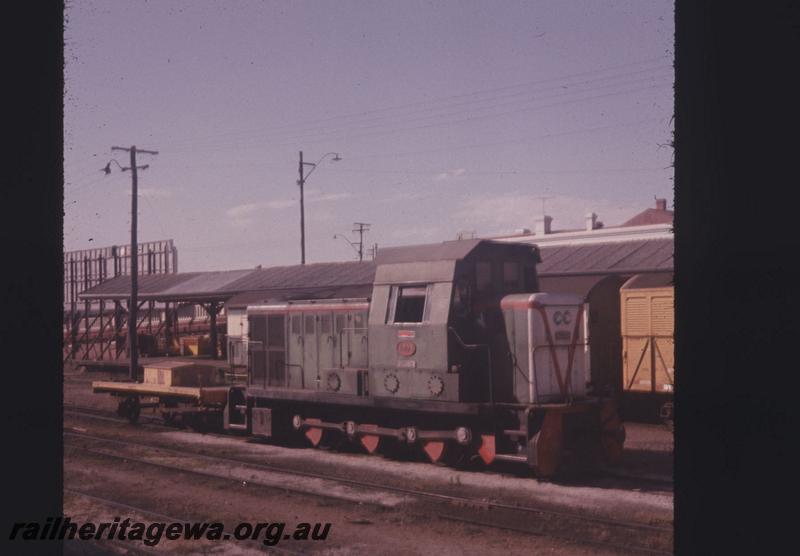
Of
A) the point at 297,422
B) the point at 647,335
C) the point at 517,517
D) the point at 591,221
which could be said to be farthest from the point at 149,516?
the point at 591,221

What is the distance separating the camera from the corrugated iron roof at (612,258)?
19344 millimetres

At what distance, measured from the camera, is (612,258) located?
20.6 m

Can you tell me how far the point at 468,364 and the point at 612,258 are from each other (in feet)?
31.3

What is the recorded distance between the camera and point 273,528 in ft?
30.5

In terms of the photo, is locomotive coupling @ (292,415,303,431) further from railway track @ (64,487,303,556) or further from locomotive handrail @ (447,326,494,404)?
locomotive handrail @ (447,326,494,404)

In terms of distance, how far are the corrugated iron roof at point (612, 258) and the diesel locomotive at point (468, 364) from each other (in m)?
6.12

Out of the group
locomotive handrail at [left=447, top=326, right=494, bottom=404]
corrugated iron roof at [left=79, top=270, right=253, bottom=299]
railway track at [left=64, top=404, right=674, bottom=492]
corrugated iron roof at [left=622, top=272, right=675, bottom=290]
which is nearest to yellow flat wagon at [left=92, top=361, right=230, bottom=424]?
railway track at [left=64, top=404, right=674, bottom=492]

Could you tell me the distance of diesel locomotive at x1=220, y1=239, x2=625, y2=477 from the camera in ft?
40.2

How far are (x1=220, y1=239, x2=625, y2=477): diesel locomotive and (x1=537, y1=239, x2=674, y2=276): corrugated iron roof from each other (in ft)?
20.1

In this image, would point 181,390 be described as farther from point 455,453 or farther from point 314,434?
point 455,453

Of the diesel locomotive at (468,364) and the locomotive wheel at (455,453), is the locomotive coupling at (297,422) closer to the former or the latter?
the diesel locomotive at (468,364)

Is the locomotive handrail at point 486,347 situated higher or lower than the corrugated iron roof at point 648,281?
lower

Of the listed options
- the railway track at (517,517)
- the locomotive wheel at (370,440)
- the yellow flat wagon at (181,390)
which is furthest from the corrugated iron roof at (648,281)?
the yellow flat wagon at (181,390)

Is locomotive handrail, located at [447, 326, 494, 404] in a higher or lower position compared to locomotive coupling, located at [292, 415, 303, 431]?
higher
